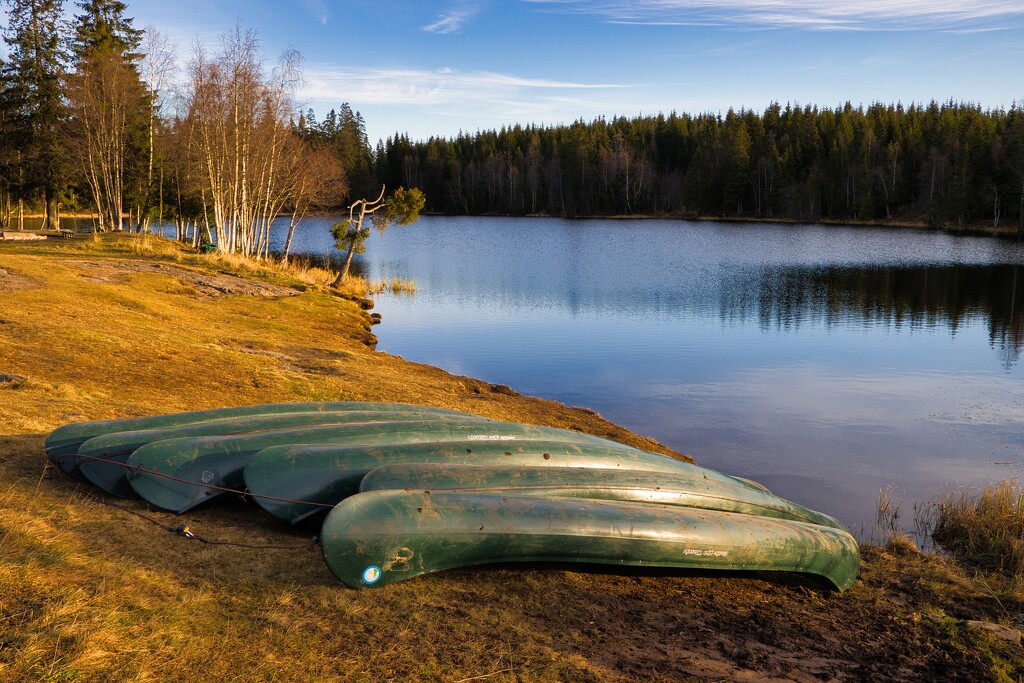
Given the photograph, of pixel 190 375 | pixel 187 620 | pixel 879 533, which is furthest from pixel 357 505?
pixel 190 375

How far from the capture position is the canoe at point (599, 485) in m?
5.20

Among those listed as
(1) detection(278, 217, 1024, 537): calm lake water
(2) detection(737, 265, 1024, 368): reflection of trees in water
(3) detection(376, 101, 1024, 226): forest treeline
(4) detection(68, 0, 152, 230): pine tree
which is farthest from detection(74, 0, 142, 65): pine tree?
(3) detection(376, 101, 1024, 226): forest treeline

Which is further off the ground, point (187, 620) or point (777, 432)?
point (187, 620)

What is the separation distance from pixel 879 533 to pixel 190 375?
29.9 ft

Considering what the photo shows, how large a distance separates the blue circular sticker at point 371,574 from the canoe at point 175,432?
85.3 inches

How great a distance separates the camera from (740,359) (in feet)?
61.1

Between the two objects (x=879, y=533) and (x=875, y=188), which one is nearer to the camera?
(x=879, y=533)

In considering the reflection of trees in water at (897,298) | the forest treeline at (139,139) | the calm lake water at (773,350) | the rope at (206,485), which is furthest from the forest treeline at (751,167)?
the rope at (206,485)

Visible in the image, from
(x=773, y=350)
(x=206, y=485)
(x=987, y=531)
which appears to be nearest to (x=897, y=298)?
(x=773, y=350)

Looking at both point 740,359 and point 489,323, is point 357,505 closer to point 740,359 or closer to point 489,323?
point 740,359

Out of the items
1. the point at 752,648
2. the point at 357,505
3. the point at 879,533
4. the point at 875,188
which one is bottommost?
the point at 879,533

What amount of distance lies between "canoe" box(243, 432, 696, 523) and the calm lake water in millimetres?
4064

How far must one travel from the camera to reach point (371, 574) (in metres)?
4.41

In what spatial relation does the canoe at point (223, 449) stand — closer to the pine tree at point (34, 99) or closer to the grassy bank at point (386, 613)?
the grassy bank at point (386, 613)
